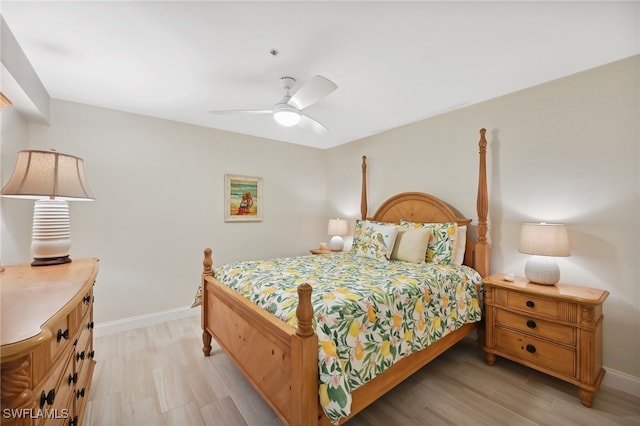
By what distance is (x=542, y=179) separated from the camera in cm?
241

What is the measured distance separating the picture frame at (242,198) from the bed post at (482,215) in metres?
2.89

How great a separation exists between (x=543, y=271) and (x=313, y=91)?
2319 mm

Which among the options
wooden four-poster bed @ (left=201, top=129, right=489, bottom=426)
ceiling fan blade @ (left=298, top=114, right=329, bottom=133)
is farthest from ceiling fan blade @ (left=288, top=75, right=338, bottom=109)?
wooden four-poster bed @ (left=201, top=129, right=489, bottom=426)

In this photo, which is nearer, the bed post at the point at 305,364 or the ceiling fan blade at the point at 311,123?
the bed post at the point at 305,364

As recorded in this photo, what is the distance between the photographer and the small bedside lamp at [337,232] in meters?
4.17

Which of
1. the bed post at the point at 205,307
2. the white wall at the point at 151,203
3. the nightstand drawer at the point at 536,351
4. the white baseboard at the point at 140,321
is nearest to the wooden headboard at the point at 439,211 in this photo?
the nightstand drawer at the point at 536,351

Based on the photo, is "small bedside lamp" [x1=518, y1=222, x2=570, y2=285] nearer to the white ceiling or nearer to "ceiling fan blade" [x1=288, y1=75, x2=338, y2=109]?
the white ceiling

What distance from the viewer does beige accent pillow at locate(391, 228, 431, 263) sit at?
274 cm

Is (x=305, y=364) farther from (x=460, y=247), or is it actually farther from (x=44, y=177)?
(x=460, y=247)

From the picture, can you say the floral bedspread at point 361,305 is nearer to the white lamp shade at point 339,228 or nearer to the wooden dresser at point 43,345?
the wooden dresser at point 43,345

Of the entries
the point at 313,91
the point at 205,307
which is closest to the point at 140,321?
the point at 205,307

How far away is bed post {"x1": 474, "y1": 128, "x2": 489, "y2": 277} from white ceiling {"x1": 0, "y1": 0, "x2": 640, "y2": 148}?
22.5 inches

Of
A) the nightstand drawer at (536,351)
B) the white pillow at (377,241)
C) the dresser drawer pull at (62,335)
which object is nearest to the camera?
the dresser drawer pull at (62,335)

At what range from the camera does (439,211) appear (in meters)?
3.07
